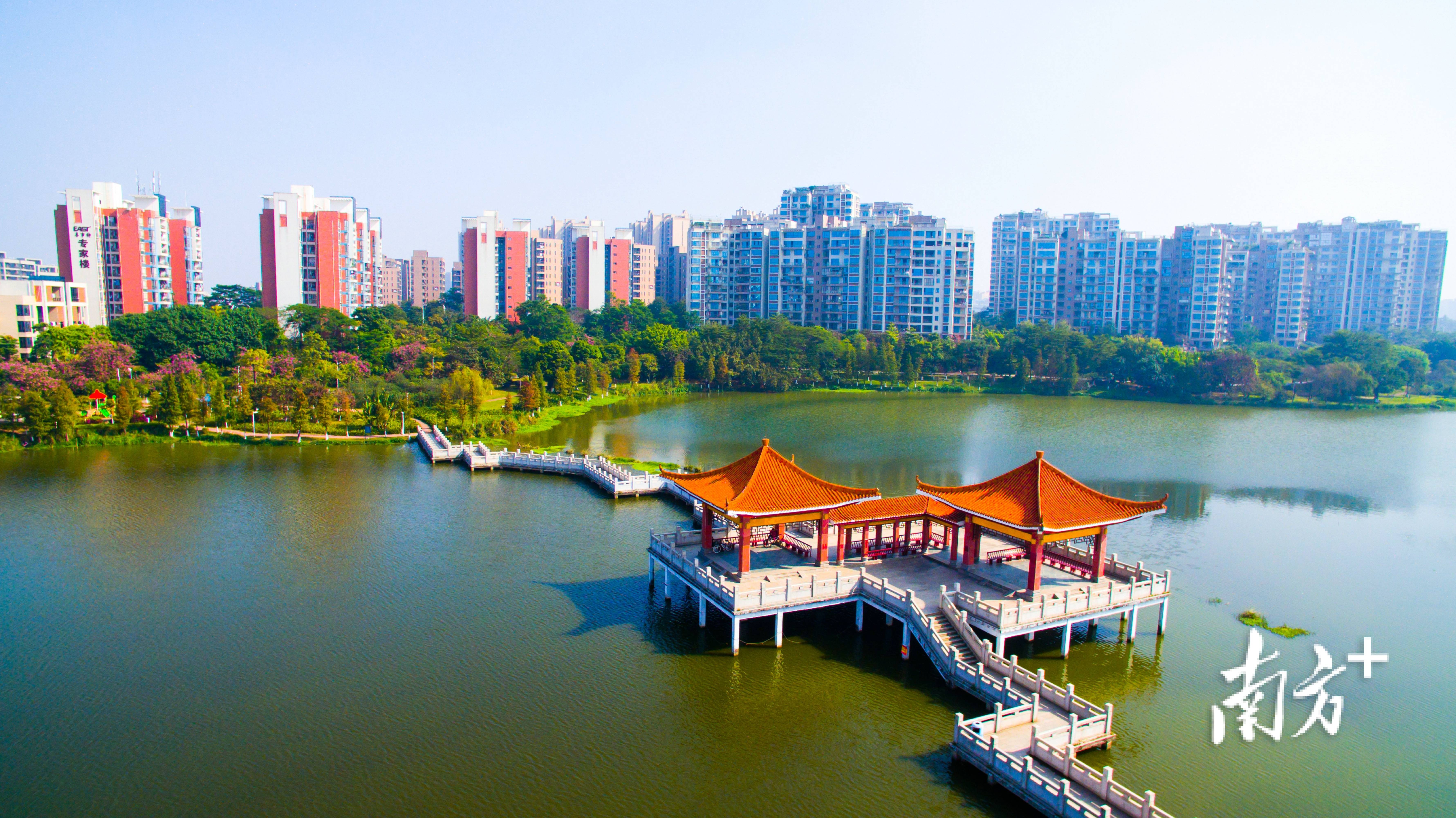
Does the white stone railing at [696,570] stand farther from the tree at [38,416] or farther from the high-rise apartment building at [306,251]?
the high-rise apartment building at [306,251]

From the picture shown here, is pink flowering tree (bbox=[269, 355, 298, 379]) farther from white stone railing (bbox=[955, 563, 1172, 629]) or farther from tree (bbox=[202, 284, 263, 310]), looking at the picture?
white stone railing (bbox=[955, 563, 1172, 629])

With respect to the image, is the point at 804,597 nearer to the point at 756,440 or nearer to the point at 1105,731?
the point at 1105,731

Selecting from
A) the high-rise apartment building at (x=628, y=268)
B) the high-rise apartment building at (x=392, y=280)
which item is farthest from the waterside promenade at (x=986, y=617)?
the high-rise apartment building at (x=392, y=280)

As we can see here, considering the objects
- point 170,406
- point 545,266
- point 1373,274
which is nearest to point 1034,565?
point 170,406

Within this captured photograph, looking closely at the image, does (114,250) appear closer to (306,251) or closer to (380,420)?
(306,251)

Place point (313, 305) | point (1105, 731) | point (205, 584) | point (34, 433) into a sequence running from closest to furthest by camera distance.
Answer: point (1105, 731), point (205, 584), point (34, 433), point (313, 305)

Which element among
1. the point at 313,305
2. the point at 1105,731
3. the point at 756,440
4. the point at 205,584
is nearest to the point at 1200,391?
the point at 756,440
